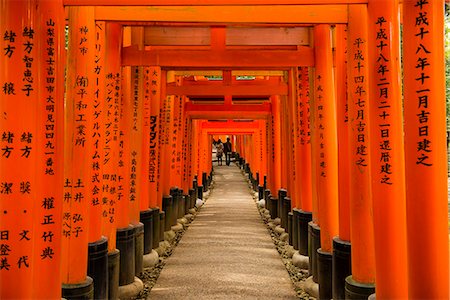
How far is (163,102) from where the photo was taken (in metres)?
7.66

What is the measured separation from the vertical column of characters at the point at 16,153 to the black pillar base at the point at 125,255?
8.24ft

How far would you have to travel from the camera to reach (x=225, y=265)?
620 centimetres

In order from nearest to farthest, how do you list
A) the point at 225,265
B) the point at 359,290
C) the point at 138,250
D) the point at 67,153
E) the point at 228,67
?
1. the point at 359,290
2. the point at 67,153
3. the point at 228,67
4. the point at 138,250
5. the point at 225,265

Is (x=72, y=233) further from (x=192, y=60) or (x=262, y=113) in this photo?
(x=262, y=113)

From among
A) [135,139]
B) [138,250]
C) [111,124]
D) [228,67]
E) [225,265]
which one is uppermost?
[228,67]

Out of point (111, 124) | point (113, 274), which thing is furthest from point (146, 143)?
point (113, 274)

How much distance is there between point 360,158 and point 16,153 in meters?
2.46

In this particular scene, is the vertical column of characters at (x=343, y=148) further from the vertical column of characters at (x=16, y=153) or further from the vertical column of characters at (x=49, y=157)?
the vertical column of characters at (x=16, y=153)

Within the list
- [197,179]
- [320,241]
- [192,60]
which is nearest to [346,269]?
[320,241]

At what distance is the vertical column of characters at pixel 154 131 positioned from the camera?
6.60 m

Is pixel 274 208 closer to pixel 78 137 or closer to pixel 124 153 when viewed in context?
pixel 124 153

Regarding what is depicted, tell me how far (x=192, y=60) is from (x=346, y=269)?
9.24 ft

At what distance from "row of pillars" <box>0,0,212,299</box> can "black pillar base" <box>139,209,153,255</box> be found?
0.98 ft

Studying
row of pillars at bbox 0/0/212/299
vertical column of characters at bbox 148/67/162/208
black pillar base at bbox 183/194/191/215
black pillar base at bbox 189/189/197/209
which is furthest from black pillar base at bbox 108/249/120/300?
black pillar base at bbox 189/189/197/209
